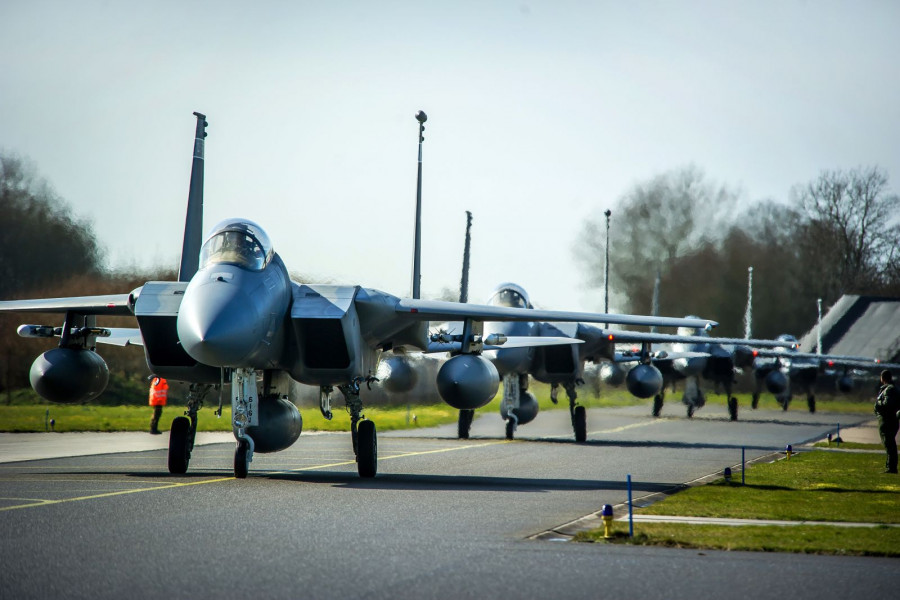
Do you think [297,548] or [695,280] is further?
[695,280]

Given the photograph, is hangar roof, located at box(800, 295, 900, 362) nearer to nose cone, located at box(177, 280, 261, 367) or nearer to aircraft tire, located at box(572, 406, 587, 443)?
aircraft tire, located at box(572, 406, 587, 443)

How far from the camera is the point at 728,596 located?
22.0 ft

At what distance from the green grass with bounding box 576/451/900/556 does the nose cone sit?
17.2 feet

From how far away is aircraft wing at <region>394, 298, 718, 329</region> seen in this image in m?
15.6

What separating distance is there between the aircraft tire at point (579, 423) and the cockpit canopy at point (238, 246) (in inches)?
470

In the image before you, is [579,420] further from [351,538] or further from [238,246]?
[351,538]

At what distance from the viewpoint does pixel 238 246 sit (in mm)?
13789

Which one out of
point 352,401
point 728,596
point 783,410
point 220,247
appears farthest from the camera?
point 783,410

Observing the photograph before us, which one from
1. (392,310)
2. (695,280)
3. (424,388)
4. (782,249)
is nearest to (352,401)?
(392,310)

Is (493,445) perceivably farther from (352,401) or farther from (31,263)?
(31,263)

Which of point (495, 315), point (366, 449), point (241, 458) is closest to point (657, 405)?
point (495, 315)

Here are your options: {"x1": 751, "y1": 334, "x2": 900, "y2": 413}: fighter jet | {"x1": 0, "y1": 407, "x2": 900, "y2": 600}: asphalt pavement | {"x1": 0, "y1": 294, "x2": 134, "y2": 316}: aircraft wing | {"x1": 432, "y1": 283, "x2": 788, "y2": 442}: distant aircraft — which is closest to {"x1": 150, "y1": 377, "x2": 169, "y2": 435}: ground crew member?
{"x1": 0, "y1": 407, "x2": 900, "y2": 600}: asphalt pavement

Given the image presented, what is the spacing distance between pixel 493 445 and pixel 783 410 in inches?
1044

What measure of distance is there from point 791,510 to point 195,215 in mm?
10425
